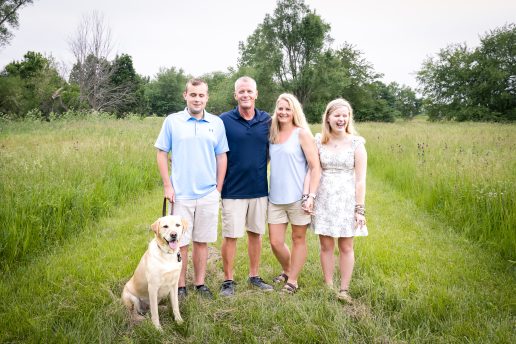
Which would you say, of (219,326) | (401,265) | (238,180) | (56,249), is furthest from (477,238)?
(56,249)

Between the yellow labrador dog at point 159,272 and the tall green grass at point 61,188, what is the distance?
1.83 meters

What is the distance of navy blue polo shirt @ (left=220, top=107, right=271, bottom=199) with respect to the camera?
12.4 ft

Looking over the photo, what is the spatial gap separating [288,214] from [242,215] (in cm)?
52

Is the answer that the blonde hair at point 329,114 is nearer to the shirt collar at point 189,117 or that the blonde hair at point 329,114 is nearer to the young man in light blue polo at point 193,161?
the young man in light blue polo at point 193,161

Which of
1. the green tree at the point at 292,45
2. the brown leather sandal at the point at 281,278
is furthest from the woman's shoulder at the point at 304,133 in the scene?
the green tree at the point at 292,45

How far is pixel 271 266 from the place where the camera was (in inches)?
179

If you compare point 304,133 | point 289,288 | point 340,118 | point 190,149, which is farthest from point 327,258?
point 190,149

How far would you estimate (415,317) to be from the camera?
314cm

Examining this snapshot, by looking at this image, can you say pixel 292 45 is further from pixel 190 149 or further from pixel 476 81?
pixel 190 149

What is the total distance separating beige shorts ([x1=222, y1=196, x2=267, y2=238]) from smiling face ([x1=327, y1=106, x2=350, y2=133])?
3.70ft

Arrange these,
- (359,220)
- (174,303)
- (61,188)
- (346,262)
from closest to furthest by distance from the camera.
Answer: (174,303) < (359,220) < (346,262) < (61,188)

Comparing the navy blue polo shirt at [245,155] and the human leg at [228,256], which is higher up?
the navy blue polo shirt at [245,155]

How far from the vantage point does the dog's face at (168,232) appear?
10.1ft

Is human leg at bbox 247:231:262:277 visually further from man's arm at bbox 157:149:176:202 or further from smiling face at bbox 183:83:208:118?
smiling face at bbox 183:83:208:118
